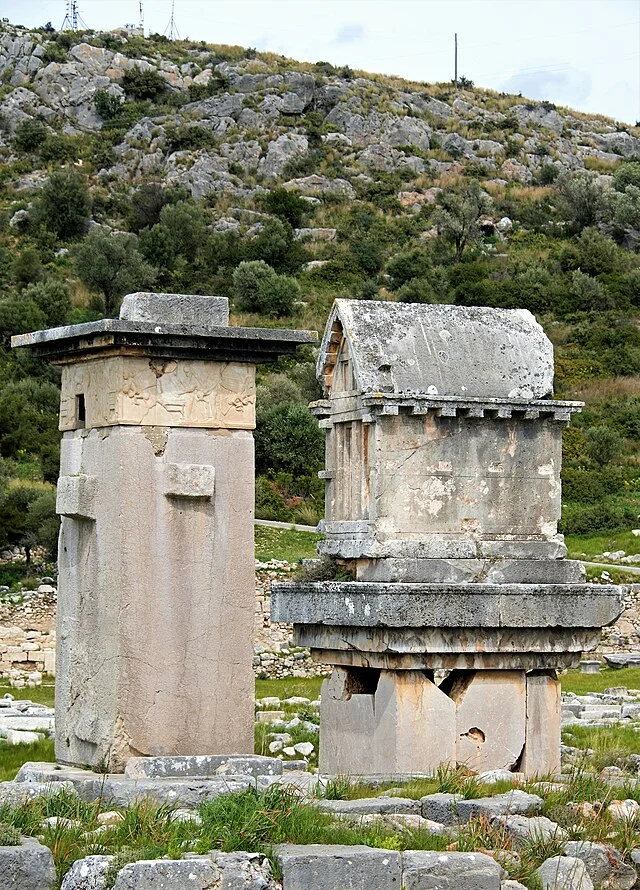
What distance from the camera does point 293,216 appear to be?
2564 inches

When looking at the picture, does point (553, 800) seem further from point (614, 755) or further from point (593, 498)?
point (593, 498)

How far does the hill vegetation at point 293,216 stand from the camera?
37.1 meters

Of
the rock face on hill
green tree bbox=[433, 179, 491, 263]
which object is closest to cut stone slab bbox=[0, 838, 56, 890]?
green tree bbox=[433, 179, 491, 263]

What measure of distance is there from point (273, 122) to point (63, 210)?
1625 centimetres

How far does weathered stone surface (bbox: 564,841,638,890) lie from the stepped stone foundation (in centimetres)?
249

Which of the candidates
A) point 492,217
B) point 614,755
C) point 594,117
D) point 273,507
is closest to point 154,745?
point 614,755

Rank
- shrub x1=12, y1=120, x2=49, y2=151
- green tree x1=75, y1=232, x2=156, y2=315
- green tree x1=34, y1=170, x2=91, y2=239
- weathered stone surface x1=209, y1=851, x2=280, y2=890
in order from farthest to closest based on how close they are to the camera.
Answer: shrub x1=12, y1=120, x2=49, y2=151 → green tree x1=34, y1=170, x2=91, y2=239 → green tree x1=75, y1=232, x2=156, y2=315 → weathered stone surface x1=209, y1=851, x2=280, y2=890

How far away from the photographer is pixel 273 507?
3262 cm

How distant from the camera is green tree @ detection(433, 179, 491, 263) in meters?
60.4

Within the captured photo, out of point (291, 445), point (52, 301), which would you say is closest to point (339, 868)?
point (291, 445)

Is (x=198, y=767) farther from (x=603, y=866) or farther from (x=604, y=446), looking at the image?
(x=604, y=446)

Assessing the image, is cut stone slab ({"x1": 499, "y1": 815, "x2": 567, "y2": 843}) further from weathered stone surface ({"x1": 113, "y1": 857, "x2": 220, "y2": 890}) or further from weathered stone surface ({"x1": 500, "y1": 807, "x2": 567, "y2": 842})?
weathered stone surface ({"x1": 113, "y1": 857, "x2": 220, "y2": 890})

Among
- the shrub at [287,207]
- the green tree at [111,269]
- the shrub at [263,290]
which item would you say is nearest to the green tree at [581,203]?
the shrub at [287,207]

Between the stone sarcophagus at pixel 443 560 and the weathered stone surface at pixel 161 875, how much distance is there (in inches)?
164
